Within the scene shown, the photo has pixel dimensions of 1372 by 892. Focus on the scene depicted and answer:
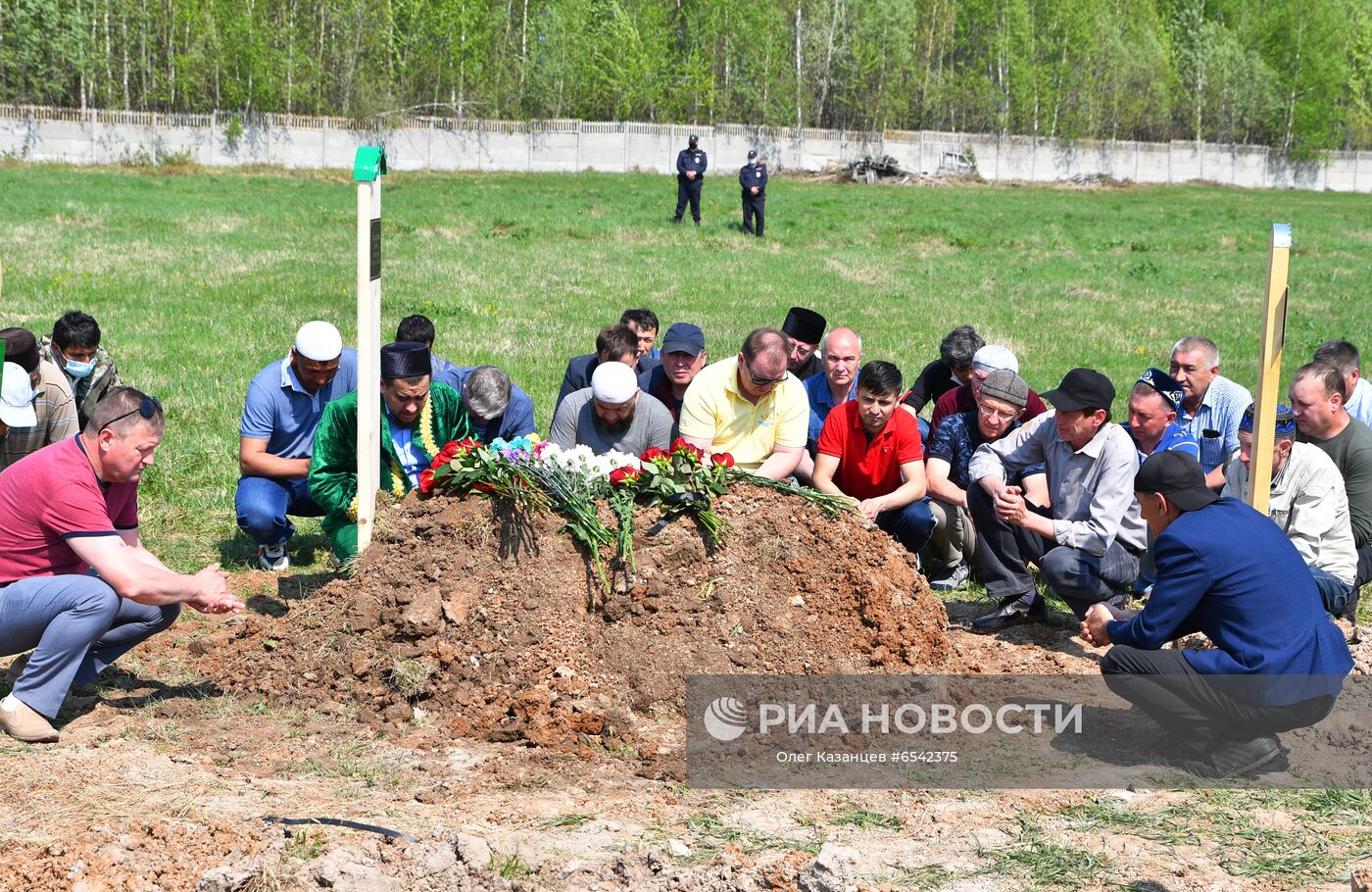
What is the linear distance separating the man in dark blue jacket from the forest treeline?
53506mm

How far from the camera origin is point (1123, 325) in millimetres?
17969

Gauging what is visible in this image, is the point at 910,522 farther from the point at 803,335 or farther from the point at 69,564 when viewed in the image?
the point at 69,564

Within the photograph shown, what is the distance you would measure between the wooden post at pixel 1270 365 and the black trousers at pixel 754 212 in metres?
19.8

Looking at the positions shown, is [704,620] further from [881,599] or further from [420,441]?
[420,441]

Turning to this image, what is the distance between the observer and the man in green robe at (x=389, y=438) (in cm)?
707

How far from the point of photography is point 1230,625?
529cm

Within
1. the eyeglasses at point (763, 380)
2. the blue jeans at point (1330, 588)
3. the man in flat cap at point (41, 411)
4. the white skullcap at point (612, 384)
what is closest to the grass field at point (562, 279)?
the man in flat cap at point (41, 411)

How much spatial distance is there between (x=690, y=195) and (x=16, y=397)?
68.0 feet

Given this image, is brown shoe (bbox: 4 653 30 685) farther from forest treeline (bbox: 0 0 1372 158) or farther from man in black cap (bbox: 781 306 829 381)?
forest treeline (bbox: 0 0 1372 158)

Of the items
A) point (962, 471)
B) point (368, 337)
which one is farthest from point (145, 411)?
point (962, 471)

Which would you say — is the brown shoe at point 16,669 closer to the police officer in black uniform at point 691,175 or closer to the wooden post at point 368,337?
the wooden post at point 368,337

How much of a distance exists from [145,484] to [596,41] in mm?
55832

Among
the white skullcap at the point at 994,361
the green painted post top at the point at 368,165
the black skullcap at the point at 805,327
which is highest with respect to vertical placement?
the green painted post top at the point at 368,165

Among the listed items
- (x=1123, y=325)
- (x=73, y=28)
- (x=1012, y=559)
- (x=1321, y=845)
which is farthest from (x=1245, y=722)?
(x=73, y=28)
